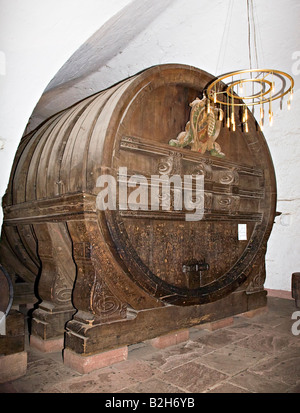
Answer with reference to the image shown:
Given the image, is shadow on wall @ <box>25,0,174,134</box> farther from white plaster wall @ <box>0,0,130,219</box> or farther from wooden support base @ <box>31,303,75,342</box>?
wooden support base @ <box>31,303,75,342</box>

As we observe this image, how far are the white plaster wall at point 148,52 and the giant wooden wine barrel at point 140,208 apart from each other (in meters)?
A: 0.48

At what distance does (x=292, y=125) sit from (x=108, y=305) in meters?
3.77

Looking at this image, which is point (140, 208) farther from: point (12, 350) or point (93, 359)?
point (12, 350)

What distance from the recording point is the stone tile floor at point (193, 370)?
2025 mm

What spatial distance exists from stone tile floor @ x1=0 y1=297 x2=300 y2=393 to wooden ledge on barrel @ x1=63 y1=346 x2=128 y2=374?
0.04 m

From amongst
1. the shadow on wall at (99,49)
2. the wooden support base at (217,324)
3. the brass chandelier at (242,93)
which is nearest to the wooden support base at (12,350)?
the wooden support base at (217,324)

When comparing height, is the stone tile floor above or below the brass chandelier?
below

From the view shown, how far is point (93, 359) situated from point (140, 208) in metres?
1.11

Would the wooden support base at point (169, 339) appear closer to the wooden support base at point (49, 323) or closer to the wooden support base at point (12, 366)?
the wooden support base at point (49, 323)

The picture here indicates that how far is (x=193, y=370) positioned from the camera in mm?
2270

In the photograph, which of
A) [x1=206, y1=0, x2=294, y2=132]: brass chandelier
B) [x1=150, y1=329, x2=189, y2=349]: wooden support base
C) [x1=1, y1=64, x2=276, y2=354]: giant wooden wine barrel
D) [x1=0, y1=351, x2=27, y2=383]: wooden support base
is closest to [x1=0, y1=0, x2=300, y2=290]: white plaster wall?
[x1=206, y1=0, x2=294, y2=132]: brass chandelier

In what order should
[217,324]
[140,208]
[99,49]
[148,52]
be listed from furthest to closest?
[148,52] → [99,49] → [217,324] → [140,208]

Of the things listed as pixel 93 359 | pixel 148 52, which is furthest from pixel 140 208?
pixel 148 52

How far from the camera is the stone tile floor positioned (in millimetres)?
2025
